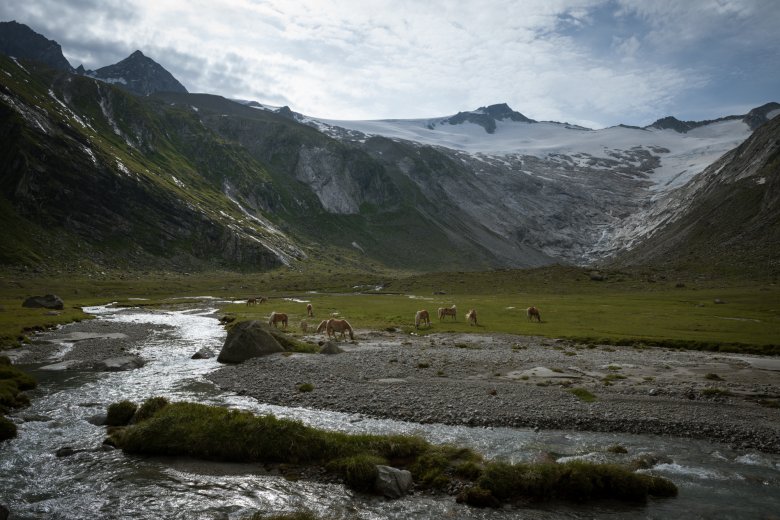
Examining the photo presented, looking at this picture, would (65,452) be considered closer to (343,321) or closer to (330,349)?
(330,349)

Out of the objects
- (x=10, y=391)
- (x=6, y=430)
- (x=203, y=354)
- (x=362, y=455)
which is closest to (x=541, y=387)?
(x=362, y=455)

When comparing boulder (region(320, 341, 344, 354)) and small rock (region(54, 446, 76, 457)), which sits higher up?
small rock (region(54, 446, 76, 457))

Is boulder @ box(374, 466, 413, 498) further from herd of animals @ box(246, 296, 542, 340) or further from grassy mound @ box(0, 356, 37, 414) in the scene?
herd of animals @ box(246, 296, 542, 340)

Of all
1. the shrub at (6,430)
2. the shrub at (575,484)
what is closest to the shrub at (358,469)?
the shrub at (575,484)

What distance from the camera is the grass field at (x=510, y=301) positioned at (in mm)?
53406

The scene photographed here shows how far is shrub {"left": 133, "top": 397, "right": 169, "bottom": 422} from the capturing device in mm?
22203

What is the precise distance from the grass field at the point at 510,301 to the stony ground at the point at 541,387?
12581 mm

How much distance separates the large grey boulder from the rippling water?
41.3 ft

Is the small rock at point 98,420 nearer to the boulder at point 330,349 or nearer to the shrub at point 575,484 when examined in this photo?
the shrub at point 575,484

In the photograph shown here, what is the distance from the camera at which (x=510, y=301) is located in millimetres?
97125

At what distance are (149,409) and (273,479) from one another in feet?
29.6

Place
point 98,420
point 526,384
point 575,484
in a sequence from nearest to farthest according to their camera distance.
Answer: point 575,484 < point 98,420 < point 526,384

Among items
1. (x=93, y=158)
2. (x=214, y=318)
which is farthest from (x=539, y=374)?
(x=93, y=158)

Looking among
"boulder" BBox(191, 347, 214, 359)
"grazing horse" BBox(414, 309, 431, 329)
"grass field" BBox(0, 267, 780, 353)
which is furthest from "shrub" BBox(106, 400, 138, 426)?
"grazing horse" BBox(414, 309, 431, 329)
